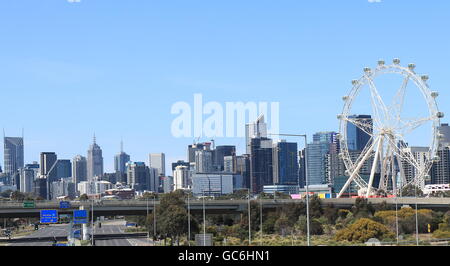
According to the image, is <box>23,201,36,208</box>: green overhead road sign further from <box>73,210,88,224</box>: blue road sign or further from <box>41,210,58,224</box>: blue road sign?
<box>73,210,88,224</box>: blue road sign

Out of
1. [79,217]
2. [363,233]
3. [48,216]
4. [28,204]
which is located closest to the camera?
[363,233]

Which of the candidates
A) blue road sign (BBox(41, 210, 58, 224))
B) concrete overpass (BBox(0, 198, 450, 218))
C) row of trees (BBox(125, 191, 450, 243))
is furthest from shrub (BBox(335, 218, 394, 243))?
concrete overpass (BBox(0, 198, 450, 218))

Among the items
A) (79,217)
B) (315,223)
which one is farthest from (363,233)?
(79,217)

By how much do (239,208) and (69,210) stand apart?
139ft

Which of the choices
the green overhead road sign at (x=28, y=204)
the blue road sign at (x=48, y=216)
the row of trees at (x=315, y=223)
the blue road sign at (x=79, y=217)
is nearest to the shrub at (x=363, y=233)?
the row of trees at (x=315, y=223)

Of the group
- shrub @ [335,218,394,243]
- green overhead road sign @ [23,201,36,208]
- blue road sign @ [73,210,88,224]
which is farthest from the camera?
green overhead road sign @ [23,201,36,208]

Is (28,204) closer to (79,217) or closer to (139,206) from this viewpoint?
(139,206)

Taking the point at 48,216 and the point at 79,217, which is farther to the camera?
the point at 48,216

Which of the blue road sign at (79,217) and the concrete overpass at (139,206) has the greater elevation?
the blue road sign at (79,217)

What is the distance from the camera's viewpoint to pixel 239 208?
17950cm

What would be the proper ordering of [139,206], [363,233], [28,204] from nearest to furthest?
[363,233], [28,204], [139,206]

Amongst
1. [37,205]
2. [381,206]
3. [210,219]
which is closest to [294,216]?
[381,206]

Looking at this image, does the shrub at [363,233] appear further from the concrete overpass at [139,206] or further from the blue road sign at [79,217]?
the concrete overpass at [139,206]
